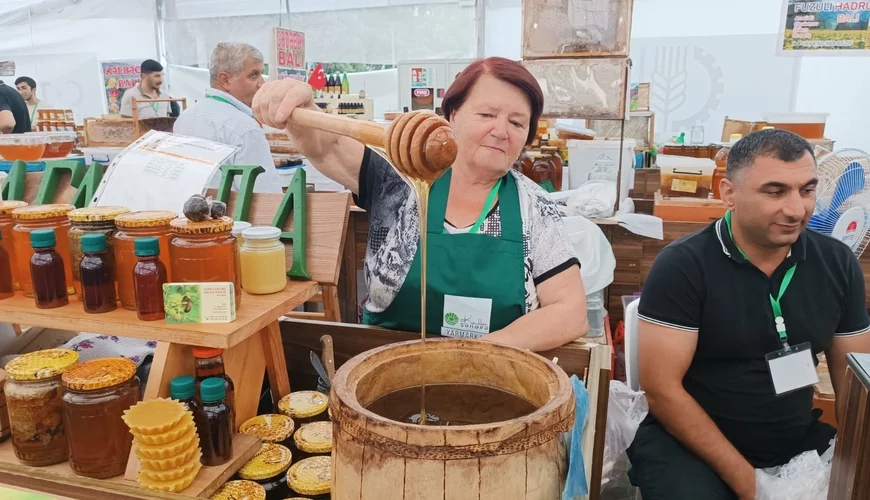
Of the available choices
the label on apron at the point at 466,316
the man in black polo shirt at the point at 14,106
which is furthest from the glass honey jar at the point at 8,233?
the man in black polo shirt at the point at 14,106

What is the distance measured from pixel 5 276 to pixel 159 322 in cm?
39

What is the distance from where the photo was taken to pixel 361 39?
8.93 meters

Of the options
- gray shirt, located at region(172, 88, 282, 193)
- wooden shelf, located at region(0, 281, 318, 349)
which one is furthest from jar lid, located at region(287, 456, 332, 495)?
gray shirt, located at region(172, 88, 282, 193)

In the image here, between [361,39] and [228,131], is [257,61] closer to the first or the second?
[228,131]

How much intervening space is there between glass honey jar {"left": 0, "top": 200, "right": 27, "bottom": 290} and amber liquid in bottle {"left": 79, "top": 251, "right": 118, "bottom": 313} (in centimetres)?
22

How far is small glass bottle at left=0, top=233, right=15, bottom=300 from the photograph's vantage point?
3.90ft

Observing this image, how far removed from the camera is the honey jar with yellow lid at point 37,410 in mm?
1081

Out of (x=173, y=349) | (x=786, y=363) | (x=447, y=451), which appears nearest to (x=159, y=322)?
(x=173, y=349)

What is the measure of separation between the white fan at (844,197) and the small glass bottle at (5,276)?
2682 millimetres

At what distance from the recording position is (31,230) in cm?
116

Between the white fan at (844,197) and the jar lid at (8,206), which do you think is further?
the white fan at (844,197)

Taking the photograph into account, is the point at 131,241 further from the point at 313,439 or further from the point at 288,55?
the point at 288,55

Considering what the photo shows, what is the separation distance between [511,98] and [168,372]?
1014 millimetres

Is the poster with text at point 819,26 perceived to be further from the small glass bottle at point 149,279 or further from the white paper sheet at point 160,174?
the small glass bottle at point 149,279
